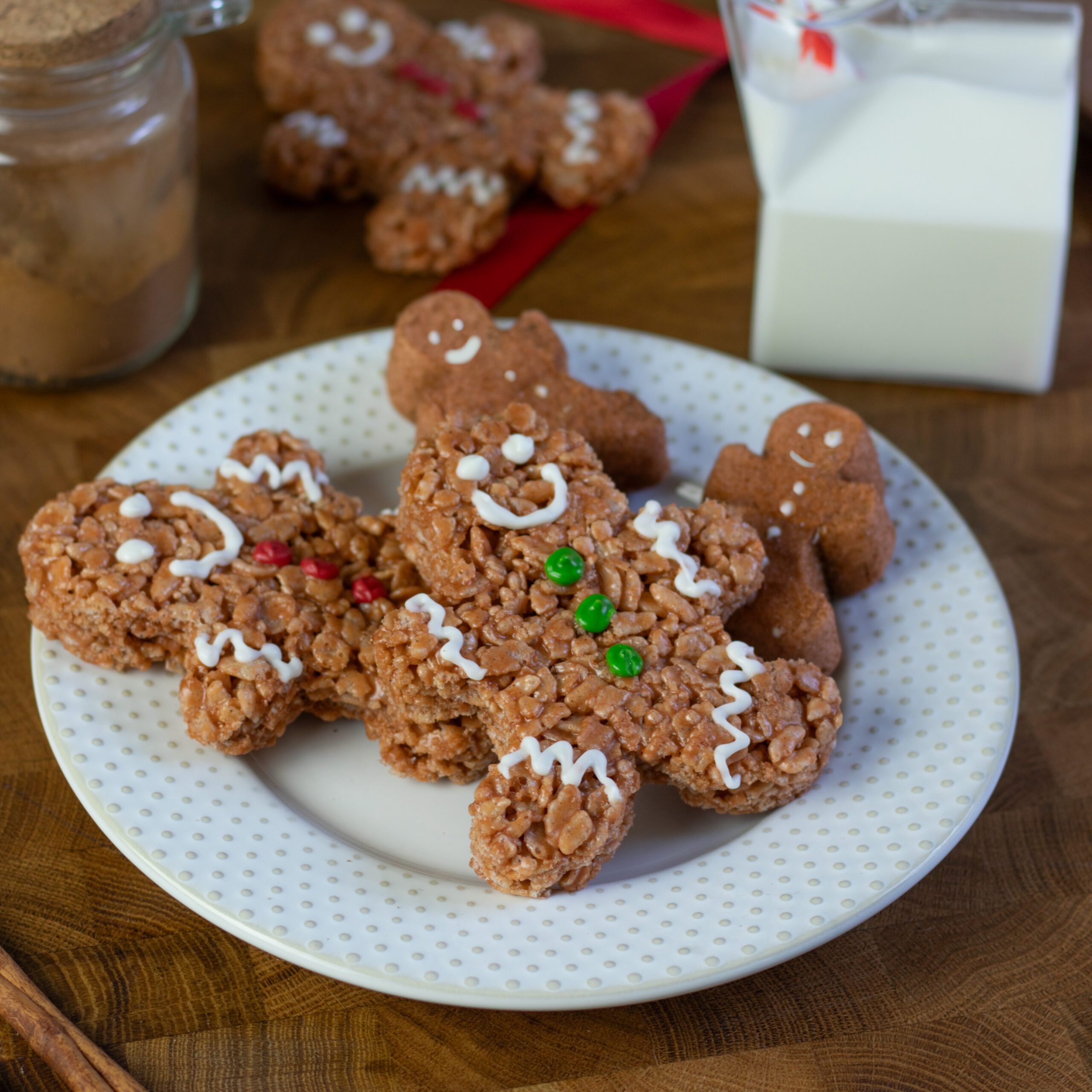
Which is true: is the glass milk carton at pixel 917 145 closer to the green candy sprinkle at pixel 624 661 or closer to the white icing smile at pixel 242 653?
the green candy sprinkle at pixel 624 661

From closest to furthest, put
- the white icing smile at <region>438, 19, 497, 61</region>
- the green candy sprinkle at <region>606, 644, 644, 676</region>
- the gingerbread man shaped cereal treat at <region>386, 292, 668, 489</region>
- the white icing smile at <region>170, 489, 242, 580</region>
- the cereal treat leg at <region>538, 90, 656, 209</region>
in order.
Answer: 1. the green candy sprinkle at <region>606, 644, 644, 676</region>
2. the white icing smile at <region>170, 489, 242, 580</region>
3. the gingerbread man shaped cereal treat at <region>386, 292, 668, 489</region>
4. the cereal treat leg at <region>538, 90, 656, 209</region>
5. the white icing smile at <region>438, 19, 497, 61</region>

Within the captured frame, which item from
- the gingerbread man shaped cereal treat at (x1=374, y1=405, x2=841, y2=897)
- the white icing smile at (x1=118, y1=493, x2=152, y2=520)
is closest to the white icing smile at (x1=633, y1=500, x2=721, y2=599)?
the gingerbread man shaped cereal treat at (x1=374, y1=405, x2=841, y2=897)

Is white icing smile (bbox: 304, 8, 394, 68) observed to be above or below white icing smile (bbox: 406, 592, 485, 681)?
above

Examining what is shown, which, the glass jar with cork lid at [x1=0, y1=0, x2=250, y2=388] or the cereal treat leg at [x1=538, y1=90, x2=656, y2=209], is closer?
the glass jar with cork lid at [x1=0, y1=0, x2=250, y2=388]

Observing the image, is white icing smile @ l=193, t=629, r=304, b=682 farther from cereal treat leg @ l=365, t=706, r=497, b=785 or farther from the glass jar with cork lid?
the glass jar with cork lid

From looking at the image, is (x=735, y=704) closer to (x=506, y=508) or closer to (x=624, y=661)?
(x=624, y=661)

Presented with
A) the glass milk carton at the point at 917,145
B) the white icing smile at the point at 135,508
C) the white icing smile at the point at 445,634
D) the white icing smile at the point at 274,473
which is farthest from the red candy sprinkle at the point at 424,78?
the white icing smile at the point at 445,634

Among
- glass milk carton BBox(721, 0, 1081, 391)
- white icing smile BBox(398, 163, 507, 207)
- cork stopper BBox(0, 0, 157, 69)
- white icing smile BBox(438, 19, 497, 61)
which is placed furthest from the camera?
white icing smile BBox(438, 19, 497, 61)
